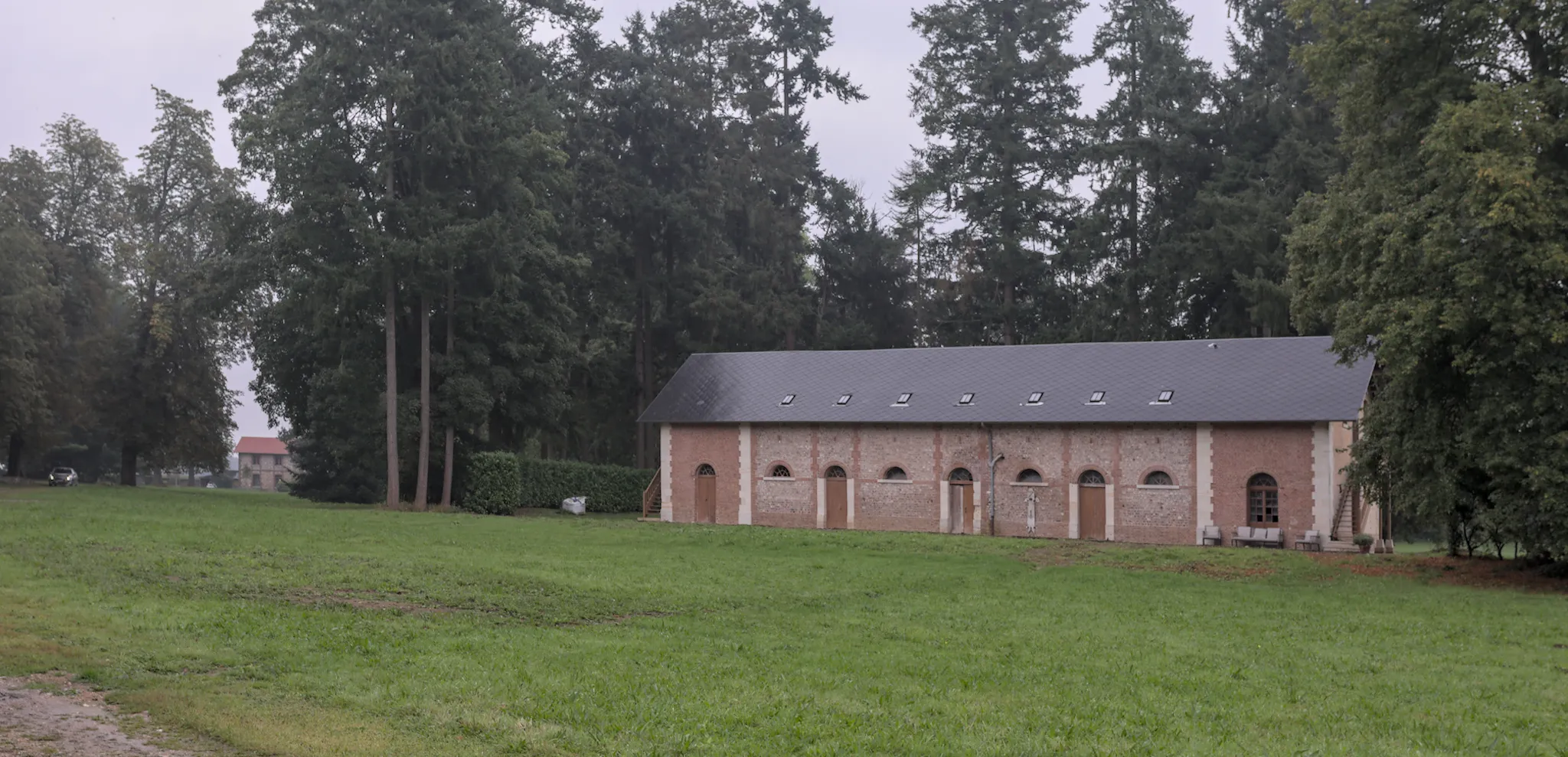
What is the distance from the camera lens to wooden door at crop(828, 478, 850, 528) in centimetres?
3984

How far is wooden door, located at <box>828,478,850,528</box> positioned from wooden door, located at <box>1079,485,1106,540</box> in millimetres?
7183

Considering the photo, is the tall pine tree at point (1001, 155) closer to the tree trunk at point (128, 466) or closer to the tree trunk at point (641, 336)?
the tree trunk at point (641, 336)

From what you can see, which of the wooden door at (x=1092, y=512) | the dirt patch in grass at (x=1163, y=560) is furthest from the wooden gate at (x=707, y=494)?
the dirt patch in grass at (x=1163, y=560)

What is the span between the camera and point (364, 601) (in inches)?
670

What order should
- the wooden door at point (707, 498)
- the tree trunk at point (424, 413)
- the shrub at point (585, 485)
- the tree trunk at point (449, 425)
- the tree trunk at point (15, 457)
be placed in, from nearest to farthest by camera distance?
the tree trunk at point (424, 413)
the wooden door at point (707, 498)
the tree trunk at point (449, 425)
the shrub at point (585, 485)
the tree trunk at point (15, 457)

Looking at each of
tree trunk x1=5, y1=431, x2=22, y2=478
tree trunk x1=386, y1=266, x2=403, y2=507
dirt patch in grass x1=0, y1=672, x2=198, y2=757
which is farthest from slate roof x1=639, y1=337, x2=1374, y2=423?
tree trunk x1=5, y1=431, x2=22, y2=478

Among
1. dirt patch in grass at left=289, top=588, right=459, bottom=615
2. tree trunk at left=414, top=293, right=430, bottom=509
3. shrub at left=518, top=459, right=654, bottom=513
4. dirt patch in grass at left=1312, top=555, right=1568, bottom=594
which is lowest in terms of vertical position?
dirt patch in grass at left=1312, top=555, right=1568, bottom=594

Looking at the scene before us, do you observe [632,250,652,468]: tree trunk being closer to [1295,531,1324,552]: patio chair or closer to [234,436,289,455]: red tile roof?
[1295,531,1324,552]: patio chair

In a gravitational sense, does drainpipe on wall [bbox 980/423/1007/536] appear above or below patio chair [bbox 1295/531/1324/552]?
above

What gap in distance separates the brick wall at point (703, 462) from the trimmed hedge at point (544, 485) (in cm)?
556

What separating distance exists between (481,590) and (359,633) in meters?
4.16

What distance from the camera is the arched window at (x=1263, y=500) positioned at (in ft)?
112

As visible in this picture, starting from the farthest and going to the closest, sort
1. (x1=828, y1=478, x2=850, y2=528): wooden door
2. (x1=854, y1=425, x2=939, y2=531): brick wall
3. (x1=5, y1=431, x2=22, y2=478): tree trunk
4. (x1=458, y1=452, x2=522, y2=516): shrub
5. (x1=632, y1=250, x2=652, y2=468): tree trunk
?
(x1=632, y1=250, x2=652, y2=468): tree trunk
(x1=5, y1=431, x2=22, y2=478): tree trunk
(x1=458, y1=452, x2=522, y2=516): shrub
(x1=828, y1=478, x2=850, y2=528): wooden door
(x1=854, y1=425, x2=939, y2=531): brick wall

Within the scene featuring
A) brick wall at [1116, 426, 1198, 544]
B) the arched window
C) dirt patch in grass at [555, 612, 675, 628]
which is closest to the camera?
dirt patch in grass at [555, 612, 675, 628]
